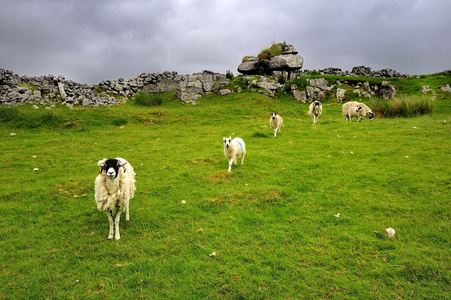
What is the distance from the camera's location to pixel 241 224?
638 centimetres

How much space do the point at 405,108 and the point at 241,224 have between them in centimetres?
2183

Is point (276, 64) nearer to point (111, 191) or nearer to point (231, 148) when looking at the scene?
point (231, 148)

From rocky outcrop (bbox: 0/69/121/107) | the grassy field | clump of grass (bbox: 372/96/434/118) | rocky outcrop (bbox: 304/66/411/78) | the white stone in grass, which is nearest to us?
the grassy field

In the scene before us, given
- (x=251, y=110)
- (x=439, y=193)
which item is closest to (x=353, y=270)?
(x=439, y=193)

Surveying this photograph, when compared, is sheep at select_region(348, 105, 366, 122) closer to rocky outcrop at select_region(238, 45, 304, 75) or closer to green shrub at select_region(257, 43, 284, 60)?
rocky outcrop at select_region(238, 45, 304, 75)

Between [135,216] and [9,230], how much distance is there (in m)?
3.13

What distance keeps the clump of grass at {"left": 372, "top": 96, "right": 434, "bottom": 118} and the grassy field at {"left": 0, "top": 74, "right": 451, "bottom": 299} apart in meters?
7.47

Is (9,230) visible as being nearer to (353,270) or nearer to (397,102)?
(353,270)

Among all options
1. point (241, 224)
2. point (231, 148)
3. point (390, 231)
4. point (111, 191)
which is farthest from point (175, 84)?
point (390, 231)

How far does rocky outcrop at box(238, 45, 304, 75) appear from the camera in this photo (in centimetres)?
3541

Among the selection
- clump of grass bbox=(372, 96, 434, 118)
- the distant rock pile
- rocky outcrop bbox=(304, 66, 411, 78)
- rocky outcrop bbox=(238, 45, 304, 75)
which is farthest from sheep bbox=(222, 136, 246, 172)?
rocky outcrop bbox=(304, 66, 411, 78)

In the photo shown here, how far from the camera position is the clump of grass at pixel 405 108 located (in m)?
20.9

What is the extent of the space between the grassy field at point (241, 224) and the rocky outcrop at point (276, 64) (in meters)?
24.0

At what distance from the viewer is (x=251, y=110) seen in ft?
84.0
